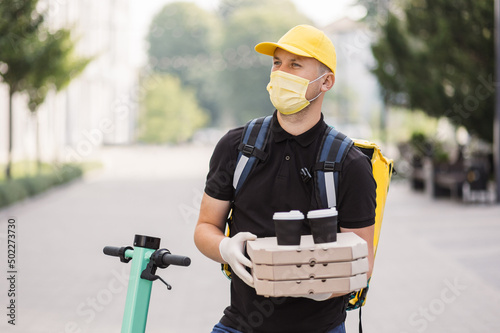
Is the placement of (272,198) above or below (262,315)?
above

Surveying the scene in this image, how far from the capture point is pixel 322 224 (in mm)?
2186

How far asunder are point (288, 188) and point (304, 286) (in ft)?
1.45

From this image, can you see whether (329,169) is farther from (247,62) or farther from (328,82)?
(247,62)

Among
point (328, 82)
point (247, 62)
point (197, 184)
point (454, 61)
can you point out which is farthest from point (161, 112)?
point (328, 82)

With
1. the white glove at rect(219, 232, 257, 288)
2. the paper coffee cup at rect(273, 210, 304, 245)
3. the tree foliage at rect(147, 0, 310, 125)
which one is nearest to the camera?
the paper coffee cup at rect(273, 210, 304, 245)

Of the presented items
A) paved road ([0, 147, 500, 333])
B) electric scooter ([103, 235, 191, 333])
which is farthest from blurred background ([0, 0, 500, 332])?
electric scooter ([103, 235, 191, 333])

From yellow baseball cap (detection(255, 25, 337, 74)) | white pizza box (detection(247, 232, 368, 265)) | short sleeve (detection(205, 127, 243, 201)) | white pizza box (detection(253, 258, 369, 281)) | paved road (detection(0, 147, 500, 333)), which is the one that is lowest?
paved road (detection(0, 147, 500, 333))

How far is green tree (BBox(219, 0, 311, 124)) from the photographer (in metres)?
86.8

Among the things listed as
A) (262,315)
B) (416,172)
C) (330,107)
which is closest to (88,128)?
(416,172)

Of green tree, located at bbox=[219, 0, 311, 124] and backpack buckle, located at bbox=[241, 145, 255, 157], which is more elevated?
green tree, located at bbox=[219, 0, 311, 124]

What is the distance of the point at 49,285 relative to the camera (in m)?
8.23

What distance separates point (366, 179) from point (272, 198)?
0.33 m

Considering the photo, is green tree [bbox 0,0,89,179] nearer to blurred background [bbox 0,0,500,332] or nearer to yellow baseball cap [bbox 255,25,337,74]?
blurred background [bbox 0,0,500,332]

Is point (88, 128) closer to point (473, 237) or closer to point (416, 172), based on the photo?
point (416, 172)
